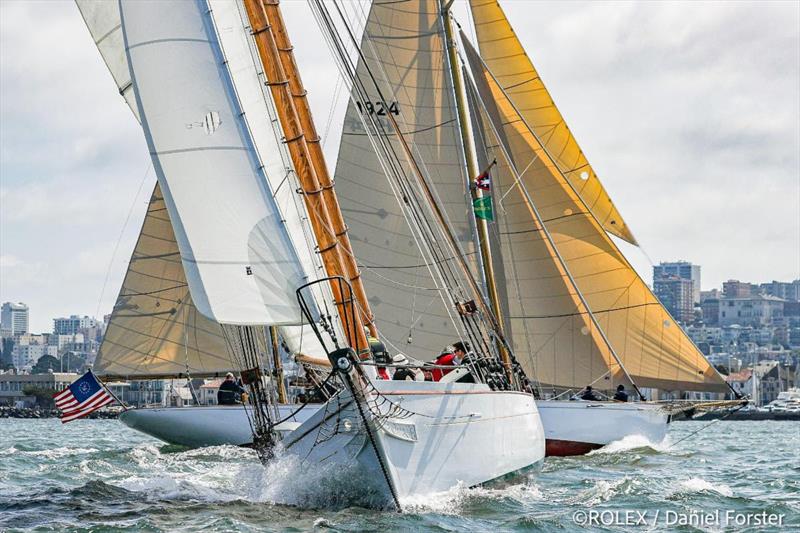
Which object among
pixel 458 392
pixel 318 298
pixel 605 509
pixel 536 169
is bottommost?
pixel 605 509

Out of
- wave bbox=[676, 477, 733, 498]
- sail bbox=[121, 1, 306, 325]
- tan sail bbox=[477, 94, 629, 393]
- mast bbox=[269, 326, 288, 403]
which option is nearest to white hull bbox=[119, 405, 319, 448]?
mast bbox=[269, 326, 288, 403]

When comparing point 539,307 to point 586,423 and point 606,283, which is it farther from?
point 586,423

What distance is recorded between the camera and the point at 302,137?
1627cm

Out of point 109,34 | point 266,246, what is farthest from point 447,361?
point 109,34

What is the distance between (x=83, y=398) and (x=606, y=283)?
11.0 meters

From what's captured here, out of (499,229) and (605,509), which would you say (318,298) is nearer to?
(605,509)

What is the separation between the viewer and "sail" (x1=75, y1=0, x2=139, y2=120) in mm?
19391

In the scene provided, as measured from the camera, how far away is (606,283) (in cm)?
2894

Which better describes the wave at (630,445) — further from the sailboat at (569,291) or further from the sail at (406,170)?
the sail at (406,170)

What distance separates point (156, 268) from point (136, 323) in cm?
142

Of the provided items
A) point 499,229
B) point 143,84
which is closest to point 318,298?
point 143,84

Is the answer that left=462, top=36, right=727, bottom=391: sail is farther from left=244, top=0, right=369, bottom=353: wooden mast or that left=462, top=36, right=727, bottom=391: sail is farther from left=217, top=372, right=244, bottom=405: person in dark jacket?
left=244, top=0, right=369, bottom=353: wooden mast

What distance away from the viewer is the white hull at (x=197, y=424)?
29.0m

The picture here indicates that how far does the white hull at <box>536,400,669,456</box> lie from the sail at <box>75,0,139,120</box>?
1084 cm
